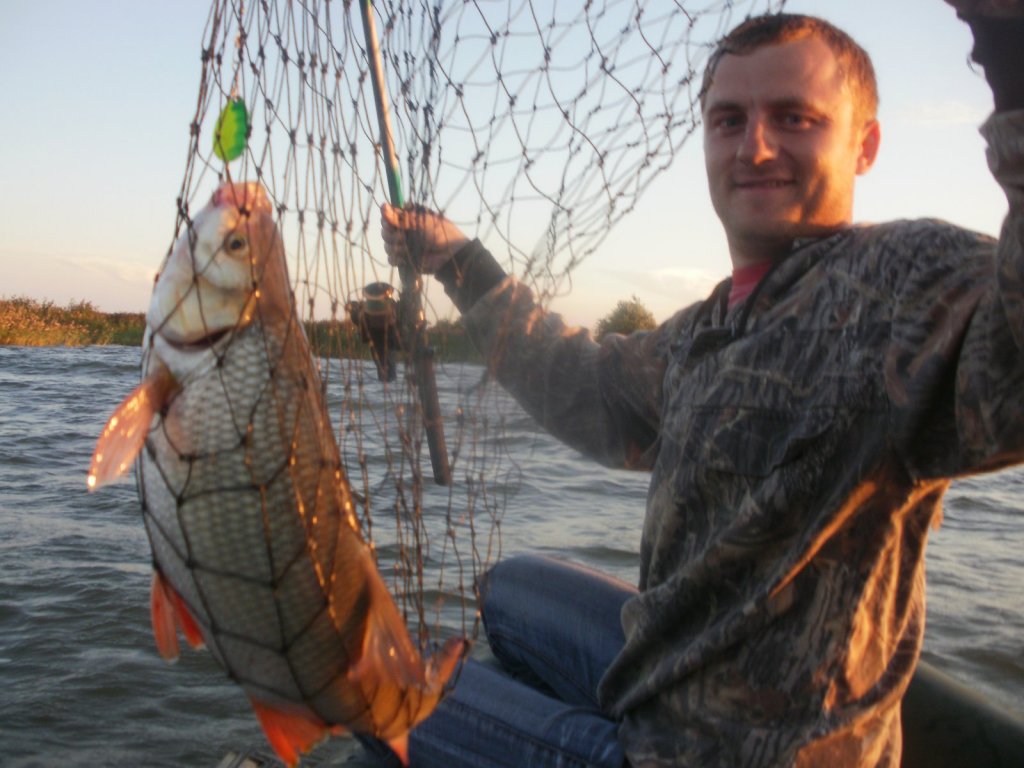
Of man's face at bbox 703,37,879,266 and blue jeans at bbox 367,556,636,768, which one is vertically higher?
man's face at bbox 703,37,879,266

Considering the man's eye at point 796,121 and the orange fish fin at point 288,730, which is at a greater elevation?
the man's eye at point 796,121

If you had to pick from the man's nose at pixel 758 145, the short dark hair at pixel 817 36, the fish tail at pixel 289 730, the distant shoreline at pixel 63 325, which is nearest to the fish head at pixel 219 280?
the fish tail at pixel 289 730

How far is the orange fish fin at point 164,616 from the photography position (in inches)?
86.1

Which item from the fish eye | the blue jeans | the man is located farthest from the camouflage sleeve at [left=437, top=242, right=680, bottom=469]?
the fish eye

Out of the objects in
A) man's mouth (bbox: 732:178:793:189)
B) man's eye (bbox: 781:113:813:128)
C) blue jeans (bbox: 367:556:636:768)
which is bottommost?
blue jeans (bbox: 367:556:636:768)

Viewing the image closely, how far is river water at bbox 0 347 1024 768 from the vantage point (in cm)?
450

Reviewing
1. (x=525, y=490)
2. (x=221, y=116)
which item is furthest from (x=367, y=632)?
(x=525, y=490)

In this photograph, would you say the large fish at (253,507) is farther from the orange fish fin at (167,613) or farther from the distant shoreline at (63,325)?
the distant shoreline at (63,325)

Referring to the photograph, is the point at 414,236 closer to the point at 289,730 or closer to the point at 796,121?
the point at 796,121

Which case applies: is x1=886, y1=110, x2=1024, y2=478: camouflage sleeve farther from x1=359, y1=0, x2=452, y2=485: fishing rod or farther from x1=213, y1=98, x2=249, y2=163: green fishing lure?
x1=213, y1=98, x2=249, y2=163: green fishing lure

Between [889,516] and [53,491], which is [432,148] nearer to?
[889,516]

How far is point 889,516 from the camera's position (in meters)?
2.27

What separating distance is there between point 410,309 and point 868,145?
1.58 meters

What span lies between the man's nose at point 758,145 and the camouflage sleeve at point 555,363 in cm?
101
